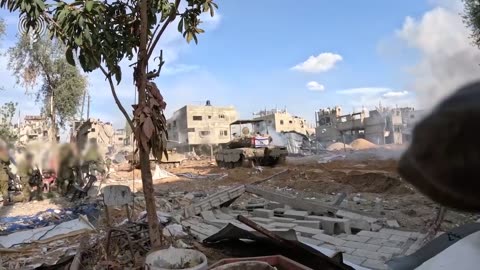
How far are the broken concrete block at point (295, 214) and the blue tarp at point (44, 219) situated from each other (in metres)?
4.14

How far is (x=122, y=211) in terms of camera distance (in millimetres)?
9820

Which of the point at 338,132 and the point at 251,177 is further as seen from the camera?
the point at 338,132

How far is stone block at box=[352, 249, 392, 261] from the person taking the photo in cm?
545

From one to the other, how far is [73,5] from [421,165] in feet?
14.3

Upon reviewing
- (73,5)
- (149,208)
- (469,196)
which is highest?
(73,5)

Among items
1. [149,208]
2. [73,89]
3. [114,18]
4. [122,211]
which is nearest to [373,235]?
[149,208]

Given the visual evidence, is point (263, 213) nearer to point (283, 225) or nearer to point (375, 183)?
point (283, 225)

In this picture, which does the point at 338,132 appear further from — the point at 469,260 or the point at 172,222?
the point at 469,260

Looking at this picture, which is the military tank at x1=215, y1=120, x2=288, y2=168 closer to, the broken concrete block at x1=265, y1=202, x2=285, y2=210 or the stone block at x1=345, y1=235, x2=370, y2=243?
the broken concrete block at x1=265, y1=202, x2=285, y2=210

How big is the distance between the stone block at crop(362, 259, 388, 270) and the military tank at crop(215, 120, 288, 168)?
54.6 feet

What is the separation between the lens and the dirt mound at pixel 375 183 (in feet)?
40.9

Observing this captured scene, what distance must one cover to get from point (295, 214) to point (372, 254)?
2.86 metres

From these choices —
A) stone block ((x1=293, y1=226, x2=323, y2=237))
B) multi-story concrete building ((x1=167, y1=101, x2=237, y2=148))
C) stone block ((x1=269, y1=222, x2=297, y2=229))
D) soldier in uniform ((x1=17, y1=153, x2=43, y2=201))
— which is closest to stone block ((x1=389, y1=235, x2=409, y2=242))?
stone block ((x1=293, y1=226, x2=323, y2=237))

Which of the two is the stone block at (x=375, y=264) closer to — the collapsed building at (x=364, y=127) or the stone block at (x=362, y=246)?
the stone block at (x=362, y=246)
